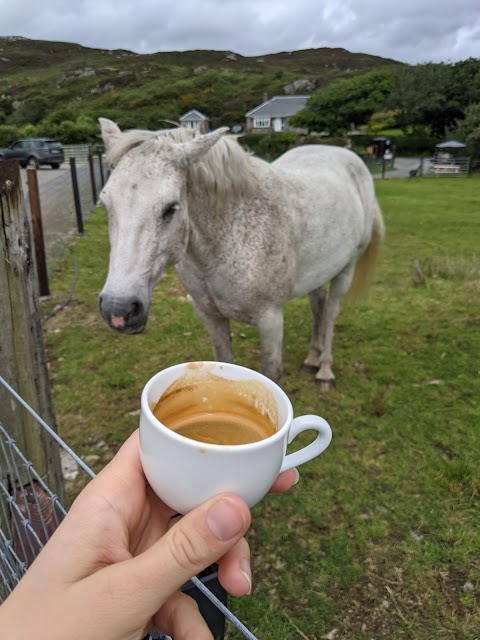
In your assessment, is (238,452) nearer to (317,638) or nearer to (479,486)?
(317,638)

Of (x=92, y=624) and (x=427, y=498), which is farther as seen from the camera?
(x=427, y=498)

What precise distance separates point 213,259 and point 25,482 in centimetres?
152

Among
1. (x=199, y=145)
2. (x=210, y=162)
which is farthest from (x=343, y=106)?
(x=199, y=145)

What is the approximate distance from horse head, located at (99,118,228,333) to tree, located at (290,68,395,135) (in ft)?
171

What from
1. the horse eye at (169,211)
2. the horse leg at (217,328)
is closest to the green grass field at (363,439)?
the horse leg at (217,328)

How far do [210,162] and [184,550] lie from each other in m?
2.10

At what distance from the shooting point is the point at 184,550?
739mm

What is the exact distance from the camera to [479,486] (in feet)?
9.13

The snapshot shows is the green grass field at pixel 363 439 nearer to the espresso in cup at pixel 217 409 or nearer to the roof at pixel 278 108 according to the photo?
the espresso in cup at pixel 217 409

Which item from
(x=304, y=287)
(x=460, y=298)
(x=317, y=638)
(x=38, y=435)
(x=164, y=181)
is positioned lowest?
(x=317, y=638)

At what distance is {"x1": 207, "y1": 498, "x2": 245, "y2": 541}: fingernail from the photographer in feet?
2.44

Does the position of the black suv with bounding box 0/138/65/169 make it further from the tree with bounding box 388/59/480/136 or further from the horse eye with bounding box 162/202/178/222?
the tree with bounding box 388/59/480/136

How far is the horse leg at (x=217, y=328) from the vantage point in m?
3.08

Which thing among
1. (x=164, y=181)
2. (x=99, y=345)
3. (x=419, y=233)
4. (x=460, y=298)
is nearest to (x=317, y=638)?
(x=164, y=181)
